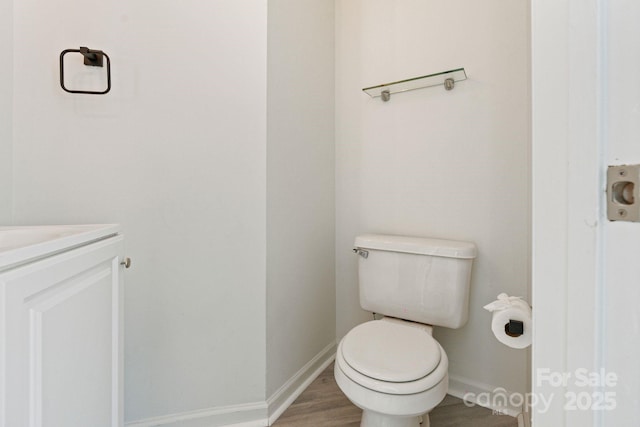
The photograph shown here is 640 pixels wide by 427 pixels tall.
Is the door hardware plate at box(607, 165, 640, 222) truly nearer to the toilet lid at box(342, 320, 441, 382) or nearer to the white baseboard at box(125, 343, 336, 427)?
the toilet lid at box(342, 320, 441, 382)

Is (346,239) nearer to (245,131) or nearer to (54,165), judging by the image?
(245,131)

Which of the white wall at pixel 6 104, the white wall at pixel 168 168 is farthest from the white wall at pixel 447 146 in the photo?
the white wall at pixel 6 104

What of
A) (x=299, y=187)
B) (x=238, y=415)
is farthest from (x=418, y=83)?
(x=238, y=415)

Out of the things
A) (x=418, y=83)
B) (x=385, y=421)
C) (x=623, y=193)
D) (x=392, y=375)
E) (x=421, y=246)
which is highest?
(x=418, y=83)

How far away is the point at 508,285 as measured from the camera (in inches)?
52.0

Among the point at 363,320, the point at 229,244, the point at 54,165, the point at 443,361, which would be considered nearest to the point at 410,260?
the point at 443,361

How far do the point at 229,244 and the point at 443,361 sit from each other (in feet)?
3.07

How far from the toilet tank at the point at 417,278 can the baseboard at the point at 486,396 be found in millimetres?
384

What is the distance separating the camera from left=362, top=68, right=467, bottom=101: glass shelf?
139 cm

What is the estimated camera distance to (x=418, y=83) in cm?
148

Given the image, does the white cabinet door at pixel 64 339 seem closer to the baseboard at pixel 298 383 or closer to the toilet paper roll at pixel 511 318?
the baseboard at pixel 298 383

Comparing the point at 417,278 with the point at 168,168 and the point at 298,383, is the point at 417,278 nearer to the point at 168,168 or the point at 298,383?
the point at 298,383

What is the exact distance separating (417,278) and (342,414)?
72 centimetres

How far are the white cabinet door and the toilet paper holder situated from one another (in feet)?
2.93
